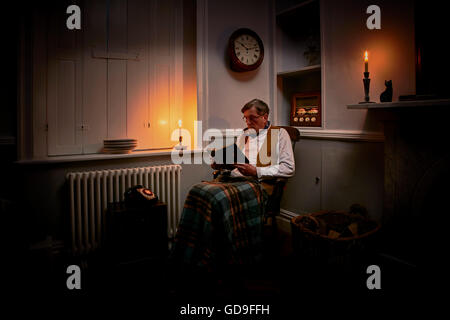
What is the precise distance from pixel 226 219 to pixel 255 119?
2.96ft

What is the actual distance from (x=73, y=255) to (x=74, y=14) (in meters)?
1.96

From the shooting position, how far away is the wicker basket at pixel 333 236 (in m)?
2.17

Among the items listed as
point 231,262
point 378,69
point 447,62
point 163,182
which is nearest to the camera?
point 447,62

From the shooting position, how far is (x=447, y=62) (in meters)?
1.98

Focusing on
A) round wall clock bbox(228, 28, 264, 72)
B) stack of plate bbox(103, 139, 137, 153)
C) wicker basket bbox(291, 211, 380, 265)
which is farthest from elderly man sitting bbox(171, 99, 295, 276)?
round wall clock bbox(228, 28, 264, 72)

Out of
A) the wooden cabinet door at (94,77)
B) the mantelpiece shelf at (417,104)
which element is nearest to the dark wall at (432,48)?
the mantelpiece shelf at (417,104)

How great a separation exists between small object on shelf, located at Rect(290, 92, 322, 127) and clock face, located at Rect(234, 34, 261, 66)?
595 mm

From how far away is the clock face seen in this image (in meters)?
3.26

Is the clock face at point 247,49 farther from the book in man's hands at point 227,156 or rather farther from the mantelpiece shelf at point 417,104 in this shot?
the mantelpiece shelf at point 417,104

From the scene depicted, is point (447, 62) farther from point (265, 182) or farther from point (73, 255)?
point (73, 255)

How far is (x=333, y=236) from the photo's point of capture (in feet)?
7.73

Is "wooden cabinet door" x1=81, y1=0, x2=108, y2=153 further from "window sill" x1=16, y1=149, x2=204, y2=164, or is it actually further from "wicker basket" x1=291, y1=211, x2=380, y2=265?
"wicker basket" x1=291, y1=211, x2=380, y2=265

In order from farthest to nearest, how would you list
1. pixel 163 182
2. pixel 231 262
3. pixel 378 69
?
pixel 163 182 < pixel 378 69 < pixel 231 262

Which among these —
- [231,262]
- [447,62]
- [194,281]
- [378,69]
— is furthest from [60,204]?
[447,62]
